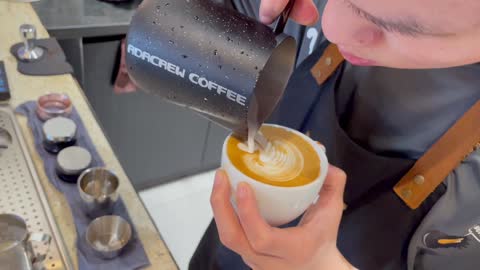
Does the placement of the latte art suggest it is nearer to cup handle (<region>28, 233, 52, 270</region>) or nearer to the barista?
the barista

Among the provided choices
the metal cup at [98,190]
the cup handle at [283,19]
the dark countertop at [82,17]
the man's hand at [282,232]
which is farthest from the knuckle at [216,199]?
the dark countertop at [82,17]

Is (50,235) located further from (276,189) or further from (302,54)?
(302,54)

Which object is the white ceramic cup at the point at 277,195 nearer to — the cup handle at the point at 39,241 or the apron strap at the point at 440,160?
the apron strap at the point at 440,160

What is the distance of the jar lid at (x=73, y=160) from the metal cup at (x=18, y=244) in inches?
6.8

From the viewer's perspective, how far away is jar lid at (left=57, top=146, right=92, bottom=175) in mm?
992

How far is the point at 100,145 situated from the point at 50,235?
30 cm

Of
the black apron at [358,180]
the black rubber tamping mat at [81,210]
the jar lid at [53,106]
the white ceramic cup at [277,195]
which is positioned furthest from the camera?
the jar lid at [53,106]

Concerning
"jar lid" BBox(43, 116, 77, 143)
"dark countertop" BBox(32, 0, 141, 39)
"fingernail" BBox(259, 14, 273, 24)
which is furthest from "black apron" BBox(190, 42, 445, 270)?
"dark countertop" BBox(32, 0, 141, 39)

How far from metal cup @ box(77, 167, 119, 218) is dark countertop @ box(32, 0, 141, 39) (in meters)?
0.75

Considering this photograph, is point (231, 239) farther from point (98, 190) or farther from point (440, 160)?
point (98, 190)

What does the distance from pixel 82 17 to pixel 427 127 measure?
4.29ft

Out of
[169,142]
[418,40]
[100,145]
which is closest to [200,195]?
[169,142]

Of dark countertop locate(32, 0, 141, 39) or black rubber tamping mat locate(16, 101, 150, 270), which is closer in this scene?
black rubber tamping mat locate(16, 101, 150, 270)

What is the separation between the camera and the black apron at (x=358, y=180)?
74cm
